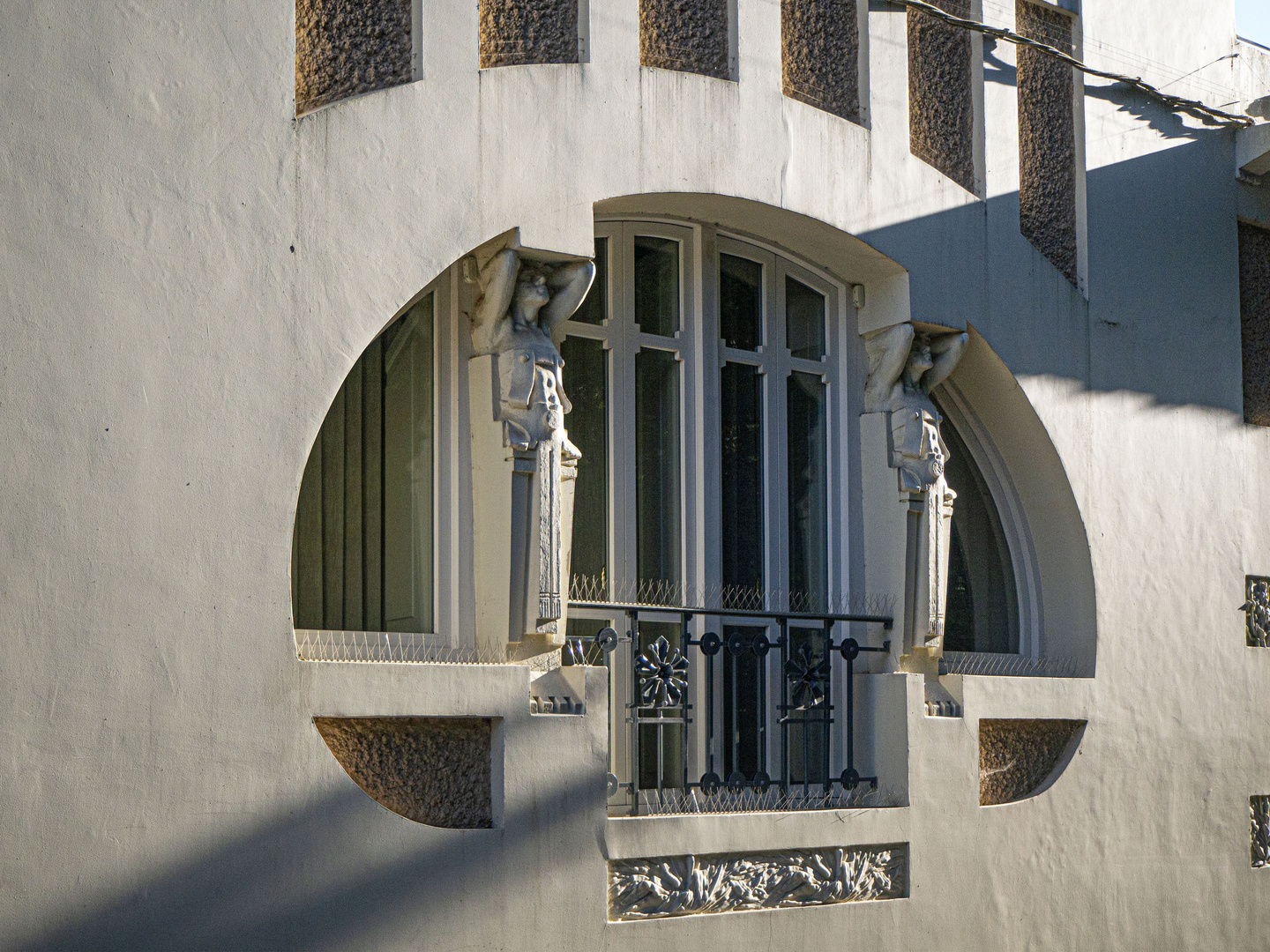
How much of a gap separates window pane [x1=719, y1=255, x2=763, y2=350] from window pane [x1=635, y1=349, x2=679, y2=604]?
42 centimetres

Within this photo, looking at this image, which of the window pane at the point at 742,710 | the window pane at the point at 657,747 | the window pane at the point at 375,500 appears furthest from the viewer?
the window pane at the point at 742,710

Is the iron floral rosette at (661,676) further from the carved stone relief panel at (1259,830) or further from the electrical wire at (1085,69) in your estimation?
the carved stone relief panel at (1259,830)

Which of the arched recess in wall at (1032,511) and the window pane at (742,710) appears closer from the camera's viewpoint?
the window pane at (742,710)

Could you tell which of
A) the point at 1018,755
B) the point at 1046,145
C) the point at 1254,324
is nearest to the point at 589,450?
the point at 1018,755

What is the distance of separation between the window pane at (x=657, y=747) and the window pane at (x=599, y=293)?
1530 mm

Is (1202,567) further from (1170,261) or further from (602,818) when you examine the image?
(602,818)

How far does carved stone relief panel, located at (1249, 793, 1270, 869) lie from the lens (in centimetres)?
923

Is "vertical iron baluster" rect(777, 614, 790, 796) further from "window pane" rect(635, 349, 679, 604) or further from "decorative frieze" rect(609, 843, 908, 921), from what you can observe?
"window pane" rect(635, 349, 679, 604)

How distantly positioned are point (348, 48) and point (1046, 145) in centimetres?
438

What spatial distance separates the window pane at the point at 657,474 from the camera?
291 inches

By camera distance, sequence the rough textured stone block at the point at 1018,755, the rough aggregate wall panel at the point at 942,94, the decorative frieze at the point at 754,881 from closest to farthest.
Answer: the decorative frieze at the point at 754,881 → the rough textured stone block at the point at 1018,755 → the rough aggregate wall panel at the point at 942,94

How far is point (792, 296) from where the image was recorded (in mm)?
8164

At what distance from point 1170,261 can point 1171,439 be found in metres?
1.10

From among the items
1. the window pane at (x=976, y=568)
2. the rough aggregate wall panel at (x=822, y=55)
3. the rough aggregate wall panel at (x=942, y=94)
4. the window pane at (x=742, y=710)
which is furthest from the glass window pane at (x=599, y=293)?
the window pane at (x=976, y=568)
